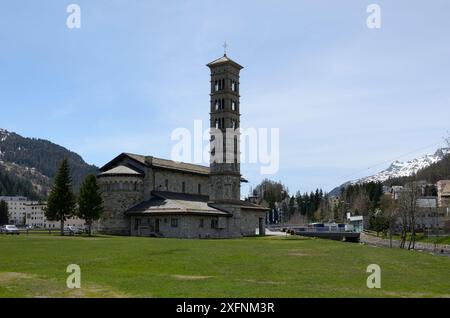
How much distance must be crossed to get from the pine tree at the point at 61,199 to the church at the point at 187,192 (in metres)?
6.41

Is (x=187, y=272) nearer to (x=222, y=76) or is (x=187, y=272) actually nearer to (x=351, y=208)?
(x=222, y=76)

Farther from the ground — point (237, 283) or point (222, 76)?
point (222, 76)

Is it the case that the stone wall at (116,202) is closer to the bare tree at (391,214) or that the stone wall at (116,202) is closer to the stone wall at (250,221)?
the stone wall at (250,221)

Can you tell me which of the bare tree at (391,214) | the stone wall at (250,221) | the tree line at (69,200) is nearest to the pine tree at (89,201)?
the tree line at (69,200)

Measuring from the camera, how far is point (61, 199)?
71125mm

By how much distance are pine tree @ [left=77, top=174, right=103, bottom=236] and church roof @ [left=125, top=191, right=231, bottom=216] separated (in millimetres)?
5762

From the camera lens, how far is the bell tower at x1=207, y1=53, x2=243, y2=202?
83.6 meters

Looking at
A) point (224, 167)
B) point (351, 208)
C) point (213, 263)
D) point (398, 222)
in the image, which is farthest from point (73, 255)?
point (351, 208)

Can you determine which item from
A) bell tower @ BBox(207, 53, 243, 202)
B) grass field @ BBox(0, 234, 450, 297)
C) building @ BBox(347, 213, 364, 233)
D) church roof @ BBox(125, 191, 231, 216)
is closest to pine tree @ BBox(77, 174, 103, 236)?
church roof @ BBox(125, 191, 231, 216)

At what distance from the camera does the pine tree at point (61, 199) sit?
70812 millimetres

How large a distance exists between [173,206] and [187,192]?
45.0ft

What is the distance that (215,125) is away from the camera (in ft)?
282

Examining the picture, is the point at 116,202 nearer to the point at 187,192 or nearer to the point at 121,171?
the point at 121,171
